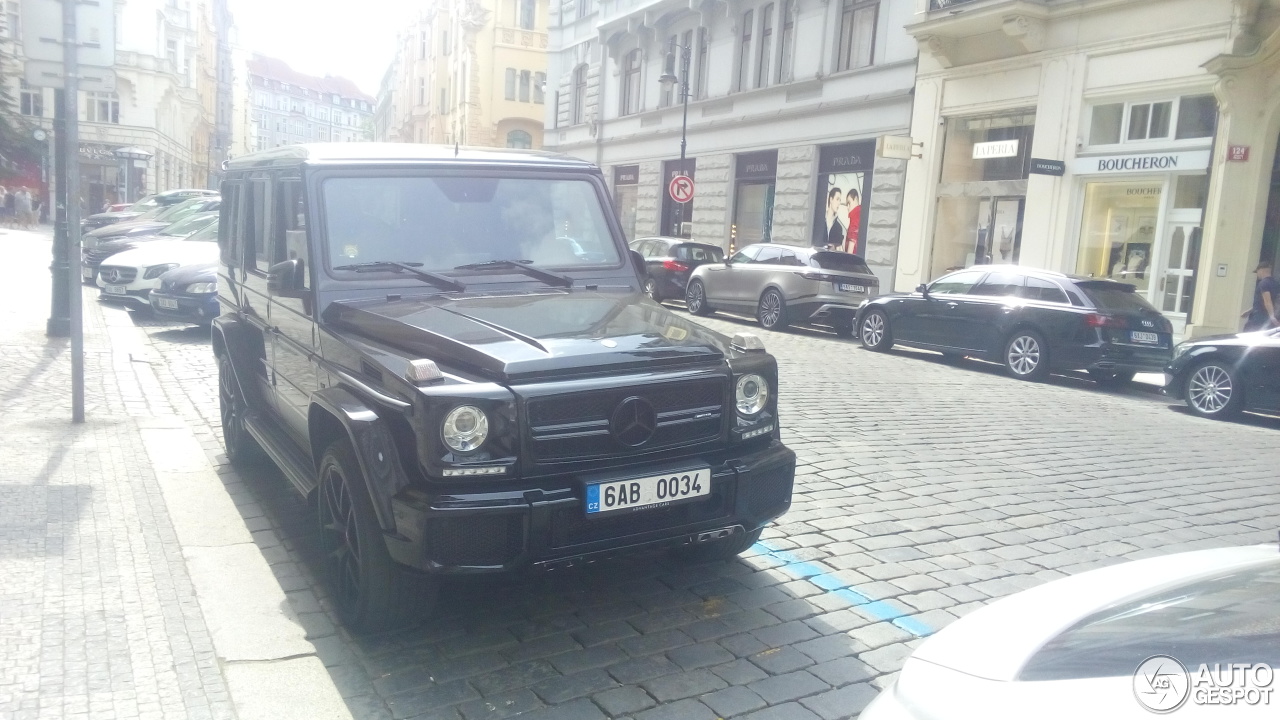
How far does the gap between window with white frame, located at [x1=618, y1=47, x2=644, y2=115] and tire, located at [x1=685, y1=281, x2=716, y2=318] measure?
16.6 m

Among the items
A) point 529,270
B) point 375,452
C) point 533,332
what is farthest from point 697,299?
point 375,452

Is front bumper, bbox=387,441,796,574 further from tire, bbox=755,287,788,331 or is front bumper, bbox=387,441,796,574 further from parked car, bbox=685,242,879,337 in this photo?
tire, bbox=755,287,788,331

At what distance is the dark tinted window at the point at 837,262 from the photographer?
18.0 m

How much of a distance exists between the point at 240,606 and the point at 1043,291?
461 inches

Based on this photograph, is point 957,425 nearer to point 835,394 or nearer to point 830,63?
point 835,394

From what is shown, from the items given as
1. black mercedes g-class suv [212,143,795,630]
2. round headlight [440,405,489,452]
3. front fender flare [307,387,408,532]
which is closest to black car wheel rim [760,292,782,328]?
black mercedes g-class suv [212,143,795,630]

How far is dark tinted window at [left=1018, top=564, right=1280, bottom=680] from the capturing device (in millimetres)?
1750

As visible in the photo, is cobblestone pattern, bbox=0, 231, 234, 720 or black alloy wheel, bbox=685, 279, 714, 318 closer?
cobblestone pattern, bbox=0, 231, 234, 720

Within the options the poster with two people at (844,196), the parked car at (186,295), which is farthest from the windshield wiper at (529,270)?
the poster with two people at (844,196)

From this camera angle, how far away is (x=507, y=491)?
3559mm

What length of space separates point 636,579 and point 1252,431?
26.9ft

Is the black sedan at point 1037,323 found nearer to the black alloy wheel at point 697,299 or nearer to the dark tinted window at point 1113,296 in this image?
the dark tinted window at point 1113,296

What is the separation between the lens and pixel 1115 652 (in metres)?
1.82

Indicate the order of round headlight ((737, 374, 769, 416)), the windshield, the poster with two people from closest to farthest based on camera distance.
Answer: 1. round headlight ((737, 374, 769, 416))
2. the windshield
3. the poster with two people
